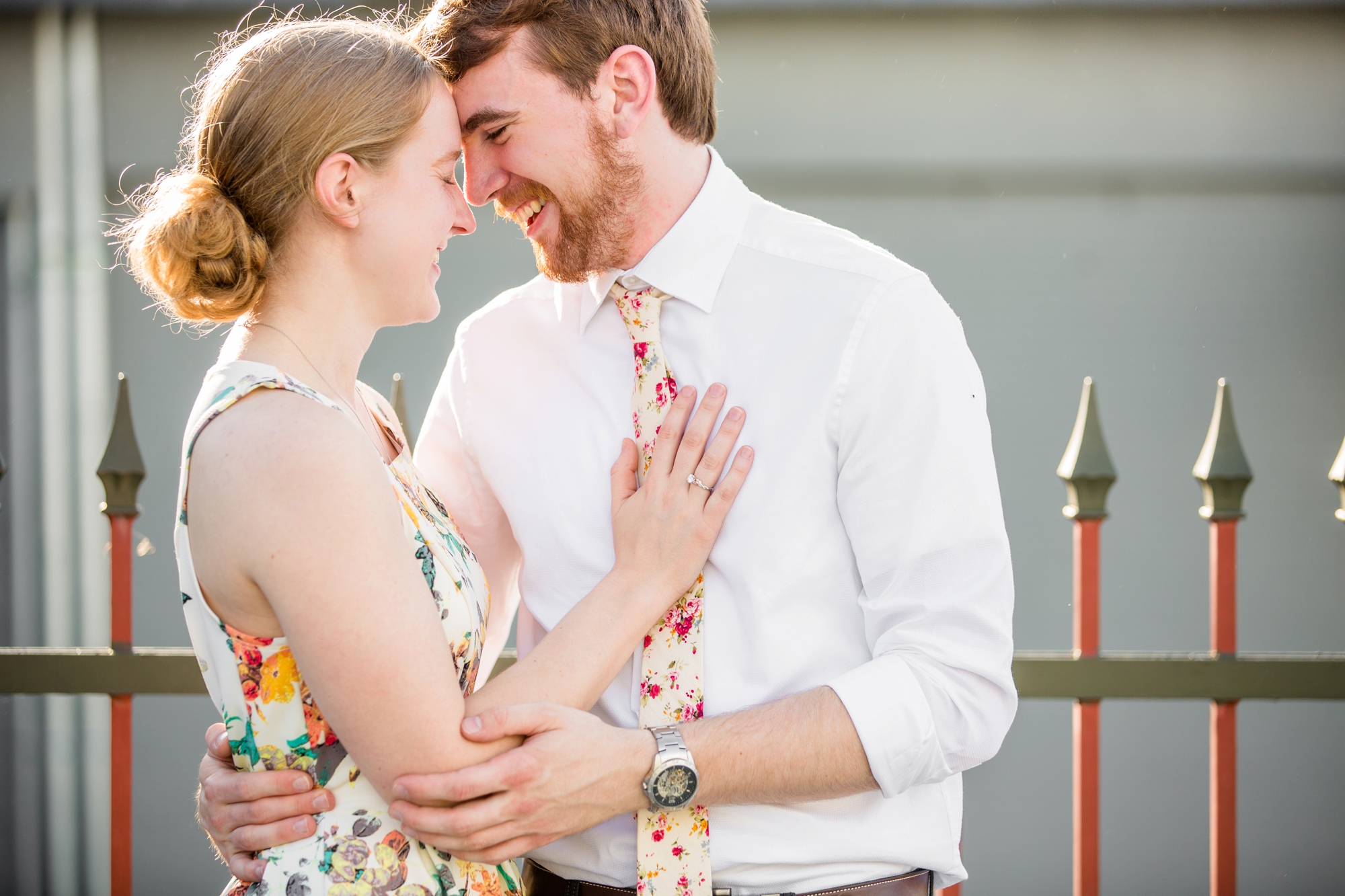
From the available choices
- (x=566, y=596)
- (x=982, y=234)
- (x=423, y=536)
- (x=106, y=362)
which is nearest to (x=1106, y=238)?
(x=982, y=234)

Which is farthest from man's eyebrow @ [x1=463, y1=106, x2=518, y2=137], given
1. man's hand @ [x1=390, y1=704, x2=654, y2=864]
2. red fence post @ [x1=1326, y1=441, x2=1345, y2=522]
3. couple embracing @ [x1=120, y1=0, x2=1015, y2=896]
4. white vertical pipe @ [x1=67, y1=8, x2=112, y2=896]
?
white vertical pipe @ [x1=67, y1=8, x2=112, y2=896]

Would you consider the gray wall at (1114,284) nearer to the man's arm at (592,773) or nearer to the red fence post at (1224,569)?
the red fence post at (1224,569)

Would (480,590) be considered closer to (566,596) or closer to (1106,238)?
(566,596)

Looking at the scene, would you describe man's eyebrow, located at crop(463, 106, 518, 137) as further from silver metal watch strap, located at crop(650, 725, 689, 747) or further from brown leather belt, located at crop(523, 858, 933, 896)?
brown leather belt, located at crop(523, 858, 933, 896)

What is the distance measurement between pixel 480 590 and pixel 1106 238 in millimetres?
2686

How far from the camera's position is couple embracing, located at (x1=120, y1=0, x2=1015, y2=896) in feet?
3.83

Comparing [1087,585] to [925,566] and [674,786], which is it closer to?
[925,566]

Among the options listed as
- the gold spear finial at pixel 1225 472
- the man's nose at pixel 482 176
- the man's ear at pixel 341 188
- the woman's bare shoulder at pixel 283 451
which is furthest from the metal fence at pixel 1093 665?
the woman's bare shoulder at pixel 283 451

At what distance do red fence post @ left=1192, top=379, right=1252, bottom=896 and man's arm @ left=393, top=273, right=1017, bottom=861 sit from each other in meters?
1.22

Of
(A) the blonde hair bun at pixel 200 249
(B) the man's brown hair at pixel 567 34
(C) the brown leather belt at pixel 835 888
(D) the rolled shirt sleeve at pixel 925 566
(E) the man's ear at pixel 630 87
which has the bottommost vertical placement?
(C) the brown leather belt at pixel 835 888

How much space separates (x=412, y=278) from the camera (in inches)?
54.9

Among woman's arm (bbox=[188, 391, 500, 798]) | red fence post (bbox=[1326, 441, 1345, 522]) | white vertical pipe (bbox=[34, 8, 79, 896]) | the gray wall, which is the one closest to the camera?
woman's arm (bbox=[188, 391, 500, 798])

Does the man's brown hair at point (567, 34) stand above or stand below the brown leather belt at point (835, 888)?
above

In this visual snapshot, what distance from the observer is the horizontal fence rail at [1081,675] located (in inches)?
90.7
